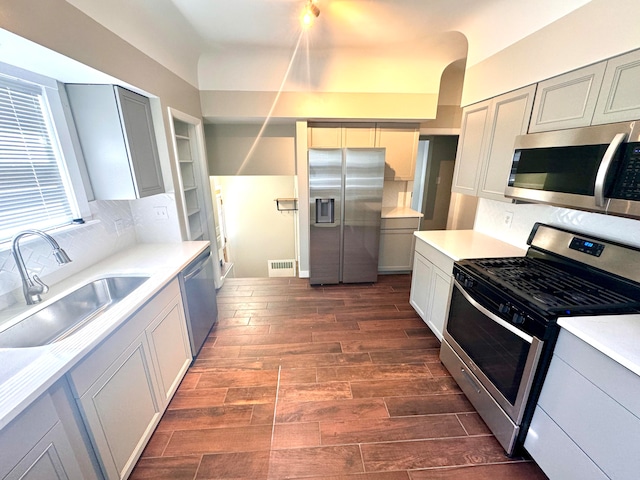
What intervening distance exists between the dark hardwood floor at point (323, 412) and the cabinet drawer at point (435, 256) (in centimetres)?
78

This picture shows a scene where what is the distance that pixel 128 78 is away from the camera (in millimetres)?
1780

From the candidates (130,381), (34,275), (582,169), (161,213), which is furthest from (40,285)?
(582,169)

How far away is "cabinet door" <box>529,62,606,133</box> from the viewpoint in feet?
4.38

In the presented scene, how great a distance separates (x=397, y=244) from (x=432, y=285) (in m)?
1.38

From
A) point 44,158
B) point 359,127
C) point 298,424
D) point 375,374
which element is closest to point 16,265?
point 44,158

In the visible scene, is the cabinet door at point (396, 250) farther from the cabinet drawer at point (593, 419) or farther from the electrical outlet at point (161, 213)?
the electrical outlet at point (161, 213)

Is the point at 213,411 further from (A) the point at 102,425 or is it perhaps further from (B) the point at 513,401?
→ (B) the point at 513,401

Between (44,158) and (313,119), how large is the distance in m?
2.57

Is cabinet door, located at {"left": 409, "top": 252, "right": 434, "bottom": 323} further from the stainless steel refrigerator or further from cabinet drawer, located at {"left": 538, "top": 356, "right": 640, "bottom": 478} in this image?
cabinet drawer, located at {"left": 538, "top": 356, "right": 640, "bottom": 478}

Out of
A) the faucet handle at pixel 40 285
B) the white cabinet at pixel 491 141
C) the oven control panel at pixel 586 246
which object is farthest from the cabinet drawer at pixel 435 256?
the faucet handle at pixel 40 285

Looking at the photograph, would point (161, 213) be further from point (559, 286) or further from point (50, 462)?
point (559, 286)

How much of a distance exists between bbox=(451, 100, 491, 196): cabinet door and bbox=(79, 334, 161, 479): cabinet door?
9.06 feet

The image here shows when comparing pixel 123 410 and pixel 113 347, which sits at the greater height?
pixel 113 347

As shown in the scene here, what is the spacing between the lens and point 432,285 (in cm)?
236
